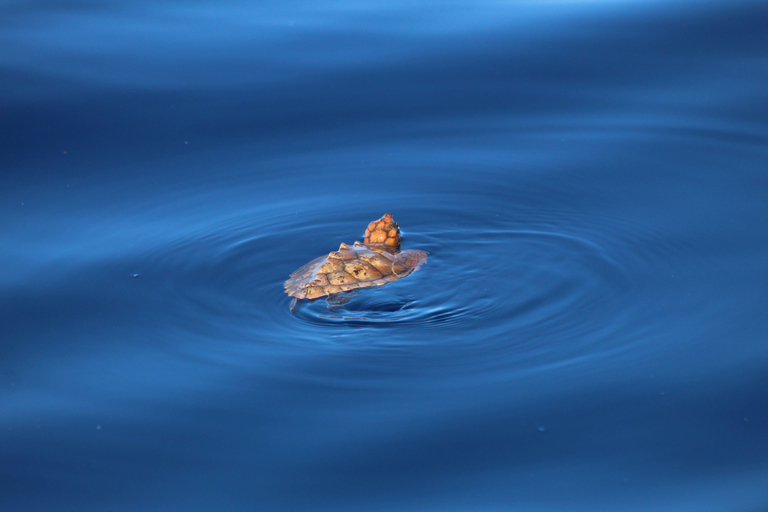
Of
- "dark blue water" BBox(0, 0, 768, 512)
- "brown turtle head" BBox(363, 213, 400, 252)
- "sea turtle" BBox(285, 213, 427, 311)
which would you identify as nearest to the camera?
"dark blue water" BBox(0, 0, 768, 512)

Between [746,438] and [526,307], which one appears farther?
[526,307]

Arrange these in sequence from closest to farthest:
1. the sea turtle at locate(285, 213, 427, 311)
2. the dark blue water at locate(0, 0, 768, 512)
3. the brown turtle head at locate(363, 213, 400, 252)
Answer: the dark blue water at locate(0, 0, 768, 512)
the sea turtle at locate(285, 213, 427, 311)
the brown turtle head at locate(363, 213, 400, 252)

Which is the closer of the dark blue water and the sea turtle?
the dark blue water

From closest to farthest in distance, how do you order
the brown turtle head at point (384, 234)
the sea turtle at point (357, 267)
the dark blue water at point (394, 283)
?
the dark blue water at point (394, 283), the sea turtle at point (357, 267), the brown turtle head at point (384, 234)

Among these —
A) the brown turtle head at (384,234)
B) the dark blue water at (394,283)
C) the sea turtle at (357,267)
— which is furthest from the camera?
the brown turtle head at (384,234)

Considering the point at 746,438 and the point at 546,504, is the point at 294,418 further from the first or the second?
the point at 746,438

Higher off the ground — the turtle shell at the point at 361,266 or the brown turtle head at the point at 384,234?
the brown turtle head at the point at 384,234

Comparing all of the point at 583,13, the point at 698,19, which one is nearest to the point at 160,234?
the point at 583,13

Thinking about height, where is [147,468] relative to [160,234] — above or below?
below
